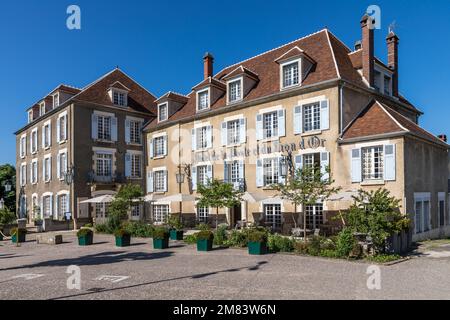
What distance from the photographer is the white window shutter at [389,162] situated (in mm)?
16156

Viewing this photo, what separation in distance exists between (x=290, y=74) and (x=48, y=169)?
21286mm

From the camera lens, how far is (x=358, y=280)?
9.20 metres

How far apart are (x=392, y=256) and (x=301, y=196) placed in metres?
4.15

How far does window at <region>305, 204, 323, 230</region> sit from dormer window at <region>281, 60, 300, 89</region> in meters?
6.84

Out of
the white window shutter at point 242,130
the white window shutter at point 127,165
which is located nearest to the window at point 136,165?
the white window shutter at point 127,165

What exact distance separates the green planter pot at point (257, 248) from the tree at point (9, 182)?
38201 mm

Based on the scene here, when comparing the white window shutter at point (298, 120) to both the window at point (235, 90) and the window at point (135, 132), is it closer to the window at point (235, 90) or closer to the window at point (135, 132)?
the window at point (235, 90)

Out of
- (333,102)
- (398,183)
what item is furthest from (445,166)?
(333,102)

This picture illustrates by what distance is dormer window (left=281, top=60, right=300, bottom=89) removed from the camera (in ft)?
65.1

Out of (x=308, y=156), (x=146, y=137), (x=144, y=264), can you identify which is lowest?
(x=144, y=264)

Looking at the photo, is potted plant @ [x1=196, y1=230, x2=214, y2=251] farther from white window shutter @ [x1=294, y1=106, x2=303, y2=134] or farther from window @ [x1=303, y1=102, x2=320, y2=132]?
window @ [x1=303, y1=102, x2=320, y2=132]

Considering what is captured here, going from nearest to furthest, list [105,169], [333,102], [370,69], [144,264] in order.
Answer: [144,264] < [333,102] < [370,69] < [105,169]

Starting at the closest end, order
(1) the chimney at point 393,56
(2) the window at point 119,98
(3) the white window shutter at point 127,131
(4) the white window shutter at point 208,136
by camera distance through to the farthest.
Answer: (1) the chimney at point 393,56 → (4) the white window shutter at point 208,136 → (2) the window at point 119,98 → (3) the white window shutter at point 127,131
